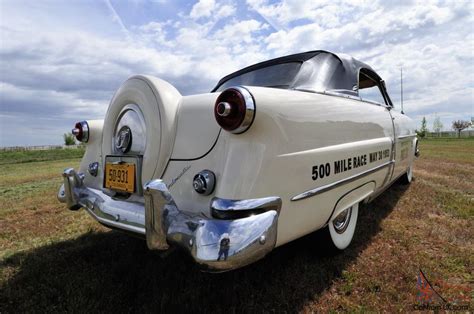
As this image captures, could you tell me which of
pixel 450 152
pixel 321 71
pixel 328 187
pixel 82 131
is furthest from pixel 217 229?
pixel 450 152

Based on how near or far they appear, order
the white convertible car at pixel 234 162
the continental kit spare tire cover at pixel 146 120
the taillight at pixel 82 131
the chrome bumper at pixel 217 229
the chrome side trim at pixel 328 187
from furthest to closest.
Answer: the taillight at pixel 82 131
the continental kit spare tire cover at pixel 146 120
the chrome side trim at pixel 328 187
the white convertible car at pixel 234 162
the chrome bumper at pixel 217 229

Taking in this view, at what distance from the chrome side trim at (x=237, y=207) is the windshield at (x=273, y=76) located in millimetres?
1221

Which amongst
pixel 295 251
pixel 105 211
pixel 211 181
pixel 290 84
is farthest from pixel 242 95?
pixel 295 251

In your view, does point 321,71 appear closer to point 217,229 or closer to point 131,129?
point 131,129

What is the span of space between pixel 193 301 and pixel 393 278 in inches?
55.9

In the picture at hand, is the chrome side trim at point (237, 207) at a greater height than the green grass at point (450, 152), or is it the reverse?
the chrome side trim at point (237, 207)

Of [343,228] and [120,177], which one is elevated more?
[120,177]

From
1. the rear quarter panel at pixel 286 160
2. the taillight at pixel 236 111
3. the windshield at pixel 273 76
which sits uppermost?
the windshield at pixel 273 76

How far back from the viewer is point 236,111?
1.53 meters

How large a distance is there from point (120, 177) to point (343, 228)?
71.8 inches

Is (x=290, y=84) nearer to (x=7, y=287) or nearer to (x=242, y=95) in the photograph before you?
(x=242, y=95)

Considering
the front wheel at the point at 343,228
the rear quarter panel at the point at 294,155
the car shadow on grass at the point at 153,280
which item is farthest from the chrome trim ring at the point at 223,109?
the front wheel at the point at 343,228

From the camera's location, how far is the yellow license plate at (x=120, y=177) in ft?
6.58

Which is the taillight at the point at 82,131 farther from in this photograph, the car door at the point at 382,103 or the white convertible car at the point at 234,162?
the car door at the point at 382,103
